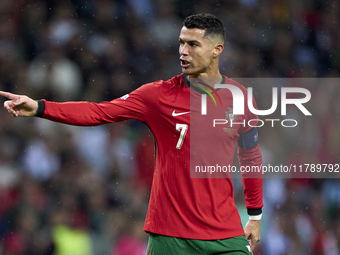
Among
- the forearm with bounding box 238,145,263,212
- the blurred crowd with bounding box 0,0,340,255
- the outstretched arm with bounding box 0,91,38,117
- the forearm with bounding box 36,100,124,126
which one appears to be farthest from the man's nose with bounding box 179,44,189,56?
the blurred crowd with bounding box 0,0,340,255

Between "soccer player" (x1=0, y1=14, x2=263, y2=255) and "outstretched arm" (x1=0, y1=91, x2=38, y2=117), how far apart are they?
0.23 ft

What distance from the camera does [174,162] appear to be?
3.42m

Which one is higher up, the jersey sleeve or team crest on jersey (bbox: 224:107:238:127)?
the jersey sleeve

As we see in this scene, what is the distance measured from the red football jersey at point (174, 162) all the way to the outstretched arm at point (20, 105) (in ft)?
0.49

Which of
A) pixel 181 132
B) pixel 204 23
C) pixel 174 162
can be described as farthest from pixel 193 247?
pixel 204 23

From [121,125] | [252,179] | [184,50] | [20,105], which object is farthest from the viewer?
[121,125]

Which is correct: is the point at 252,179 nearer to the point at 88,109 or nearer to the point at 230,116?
the point at 230,116

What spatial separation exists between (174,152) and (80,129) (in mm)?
3547

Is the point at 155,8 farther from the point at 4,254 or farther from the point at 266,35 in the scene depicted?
the point at 4,254

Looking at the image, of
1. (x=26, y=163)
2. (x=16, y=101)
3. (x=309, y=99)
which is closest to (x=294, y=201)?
(x=309, y=99)

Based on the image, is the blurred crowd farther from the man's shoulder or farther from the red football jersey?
the man's shoulder

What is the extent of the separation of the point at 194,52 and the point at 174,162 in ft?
2.36

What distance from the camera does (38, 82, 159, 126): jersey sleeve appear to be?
126 inches

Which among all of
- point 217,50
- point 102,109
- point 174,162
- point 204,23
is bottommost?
point 174,162
